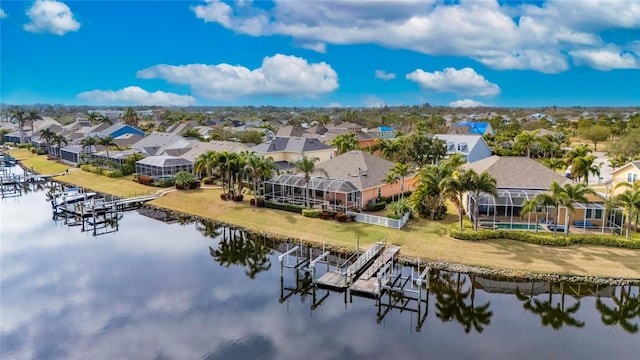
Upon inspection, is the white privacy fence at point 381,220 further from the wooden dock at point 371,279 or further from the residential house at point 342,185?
the wooden dock at point 371,279

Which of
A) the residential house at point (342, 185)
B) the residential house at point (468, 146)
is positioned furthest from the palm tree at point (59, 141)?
the residential house at point (468, 146)

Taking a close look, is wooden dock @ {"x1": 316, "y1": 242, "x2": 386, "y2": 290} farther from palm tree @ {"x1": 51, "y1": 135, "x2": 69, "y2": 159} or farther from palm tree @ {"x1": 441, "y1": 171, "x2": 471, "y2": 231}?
palm tree @ {"x1": 51, "y1": 135, "x2": 69, "y2": 159}

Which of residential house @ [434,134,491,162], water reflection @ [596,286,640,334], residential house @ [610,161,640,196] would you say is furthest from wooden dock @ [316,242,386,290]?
residential house @ [434,134,491,162]

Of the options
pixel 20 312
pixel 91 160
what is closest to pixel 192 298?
pixel 20 312

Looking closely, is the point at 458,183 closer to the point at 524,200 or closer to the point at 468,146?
the point at 524,200

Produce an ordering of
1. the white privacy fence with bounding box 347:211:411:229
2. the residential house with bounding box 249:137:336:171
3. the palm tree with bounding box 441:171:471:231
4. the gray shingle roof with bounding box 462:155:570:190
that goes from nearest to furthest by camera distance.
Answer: the palm tree with bounding box 441:171:471:231, the white privacy fence with bounding box 347:211:411:229, the gray shingle roof with bounding box 462:155:570:190, the residential house with bounding box 249:137:336:171

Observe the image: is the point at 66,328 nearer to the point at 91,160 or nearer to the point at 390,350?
the point at 390,350

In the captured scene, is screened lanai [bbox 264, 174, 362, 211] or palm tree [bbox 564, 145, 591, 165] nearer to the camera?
screened lanai [bbox 264, 174, 362, 211]
